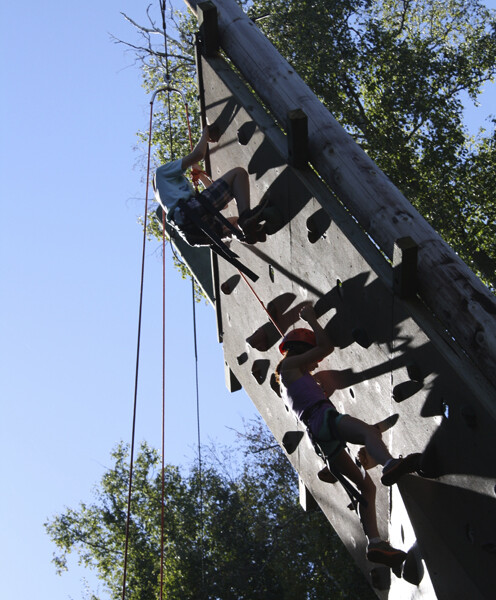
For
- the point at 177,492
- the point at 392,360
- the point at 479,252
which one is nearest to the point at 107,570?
the point at 177,492

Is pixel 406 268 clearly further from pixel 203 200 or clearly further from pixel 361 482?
pixel 203 200

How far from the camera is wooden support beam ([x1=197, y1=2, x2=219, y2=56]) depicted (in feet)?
19.8

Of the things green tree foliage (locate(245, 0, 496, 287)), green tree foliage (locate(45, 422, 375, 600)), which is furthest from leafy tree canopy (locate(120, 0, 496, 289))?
green tree foliage (locate(45, 422, 375, 600))

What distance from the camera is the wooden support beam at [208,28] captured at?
19.8ft

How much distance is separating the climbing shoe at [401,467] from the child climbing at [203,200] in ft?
6.65

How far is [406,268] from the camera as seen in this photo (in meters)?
3.93

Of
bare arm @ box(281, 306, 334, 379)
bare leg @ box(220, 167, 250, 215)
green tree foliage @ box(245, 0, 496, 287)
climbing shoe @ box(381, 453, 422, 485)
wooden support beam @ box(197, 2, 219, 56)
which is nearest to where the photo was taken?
climbing shoe @ box(381, 453, 422, 485)

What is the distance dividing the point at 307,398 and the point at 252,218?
52.9 inches

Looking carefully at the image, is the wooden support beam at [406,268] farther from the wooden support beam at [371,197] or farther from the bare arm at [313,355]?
the bare arm at [313,355]

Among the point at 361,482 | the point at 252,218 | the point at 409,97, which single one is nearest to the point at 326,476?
the point at 361,482

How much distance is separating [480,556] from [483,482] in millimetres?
400

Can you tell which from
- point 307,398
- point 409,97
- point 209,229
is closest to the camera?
point 307,398

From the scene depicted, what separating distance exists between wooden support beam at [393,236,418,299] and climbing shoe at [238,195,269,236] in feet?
5.09

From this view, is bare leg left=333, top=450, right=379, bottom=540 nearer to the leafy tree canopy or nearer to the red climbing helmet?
the red climbing helmet
